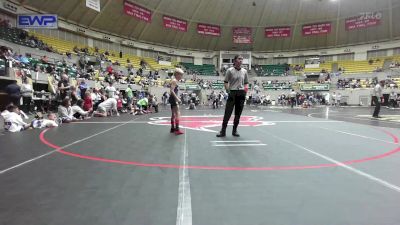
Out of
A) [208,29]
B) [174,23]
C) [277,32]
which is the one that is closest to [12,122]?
[174,23]

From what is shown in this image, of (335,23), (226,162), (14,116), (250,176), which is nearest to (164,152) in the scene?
(226,162)

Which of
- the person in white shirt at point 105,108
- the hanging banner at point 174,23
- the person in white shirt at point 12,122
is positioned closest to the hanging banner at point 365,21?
the hanging banner at point 174,23

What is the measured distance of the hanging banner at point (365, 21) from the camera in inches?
1296

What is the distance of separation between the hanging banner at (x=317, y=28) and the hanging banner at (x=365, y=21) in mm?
2331

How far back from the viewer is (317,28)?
3697 centimetres

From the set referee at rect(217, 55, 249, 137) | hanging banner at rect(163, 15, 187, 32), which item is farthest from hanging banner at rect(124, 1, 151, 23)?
referee at rect(217, 55, 249, 137)

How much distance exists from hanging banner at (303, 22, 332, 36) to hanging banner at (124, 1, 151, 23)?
19879mm

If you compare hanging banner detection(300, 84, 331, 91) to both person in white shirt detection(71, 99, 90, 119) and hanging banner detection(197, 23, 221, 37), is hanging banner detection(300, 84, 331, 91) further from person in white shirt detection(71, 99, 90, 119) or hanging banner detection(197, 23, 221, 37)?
person in white shirt detection(71, 99, 90, 119)

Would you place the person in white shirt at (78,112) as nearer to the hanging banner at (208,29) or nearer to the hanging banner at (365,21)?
the hanging banner at (208,29)

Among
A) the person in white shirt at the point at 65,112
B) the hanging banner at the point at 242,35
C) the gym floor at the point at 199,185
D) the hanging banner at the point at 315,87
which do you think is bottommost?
the gym floor at the point at 199,185

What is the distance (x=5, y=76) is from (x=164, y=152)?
967 cm

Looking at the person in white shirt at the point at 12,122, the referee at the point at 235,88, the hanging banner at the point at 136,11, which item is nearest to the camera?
the referee at the point at 235,88

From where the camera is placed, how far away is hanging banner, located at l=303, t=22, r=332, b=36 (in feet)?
119

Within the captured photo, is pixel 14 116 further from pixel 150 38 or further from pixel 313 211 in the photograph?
pixel 150 38
